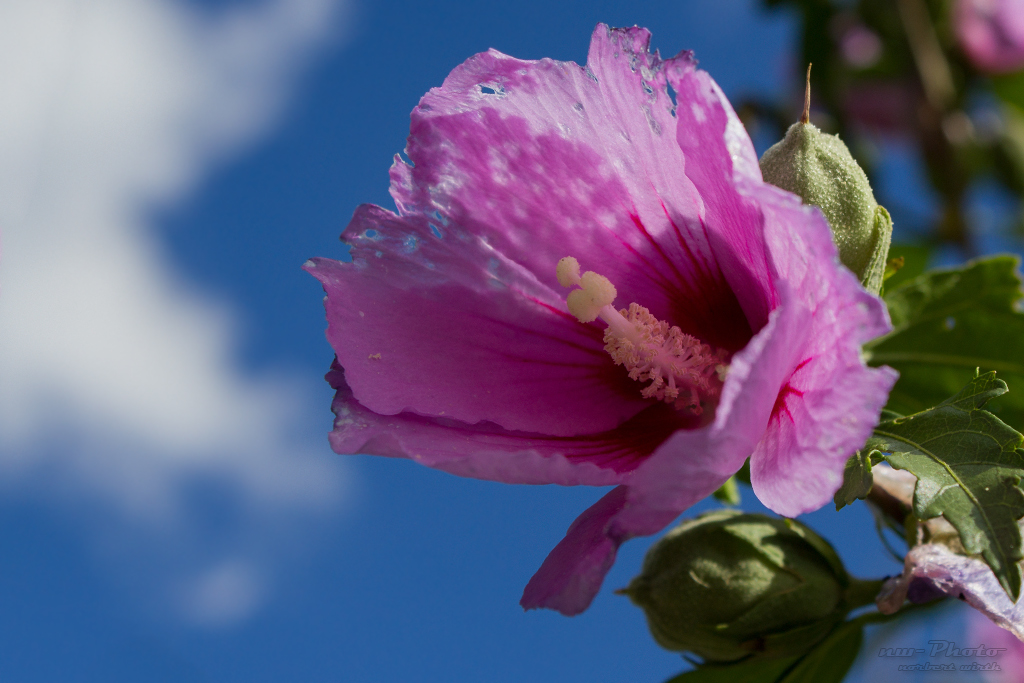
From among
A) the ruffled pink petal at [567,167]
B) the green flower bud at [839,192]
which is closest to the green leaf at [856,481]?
the green flower bud at [839,192]

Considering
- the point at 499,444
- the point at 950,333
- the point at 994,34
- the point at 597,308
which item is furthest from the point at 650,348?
the point at 994,34

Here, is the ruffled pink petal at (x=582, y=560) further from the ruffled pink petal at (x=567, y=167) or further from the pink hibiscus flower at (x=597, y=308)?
the ruffled pink petal at (x=567, y=167)

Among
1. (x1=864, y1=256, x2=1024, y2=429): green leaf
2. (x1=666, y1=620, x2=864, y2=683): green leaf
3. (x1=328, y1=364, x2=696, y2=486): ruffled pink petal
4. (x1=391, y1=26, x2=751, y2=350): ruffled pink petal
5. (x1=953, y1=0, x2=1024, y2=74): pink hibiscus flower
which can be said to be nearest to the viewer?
(x1=328, y1=364, x2=696, y2=486): ruffled pink petal

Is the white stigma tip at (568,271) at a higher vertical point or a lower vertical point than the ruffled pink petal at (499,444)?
higher

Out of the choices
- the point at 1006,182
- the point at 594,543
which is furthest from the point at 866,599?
the point at 1006,182

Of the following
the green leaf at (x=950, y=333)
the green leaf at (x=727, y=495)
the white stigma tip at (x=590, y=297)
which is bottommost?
the green leaf at (x=727, y=495)

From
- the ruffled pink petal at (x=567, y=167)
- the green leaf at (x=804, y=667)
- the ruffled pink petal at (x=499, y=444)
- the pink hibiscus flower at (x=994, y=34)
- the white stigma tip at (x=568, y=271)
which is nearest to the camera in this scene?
the ruffled pink petal at (x=499, y=444)

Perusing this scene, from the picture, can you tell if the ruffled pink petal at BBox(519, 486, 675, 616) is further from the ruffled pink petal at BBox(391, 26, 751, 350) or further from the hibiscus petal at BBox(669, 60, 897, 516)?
the ruffled pink petal at BBox(391, 26, 751, 350)

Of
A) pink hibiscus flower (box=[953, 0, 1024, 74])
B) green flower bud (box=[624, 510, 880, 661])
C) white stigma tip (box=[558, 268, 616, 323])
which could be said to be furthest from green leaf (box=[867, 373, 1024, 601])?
pink hibiscus flower (box=[953, 0, 1024, 74])
